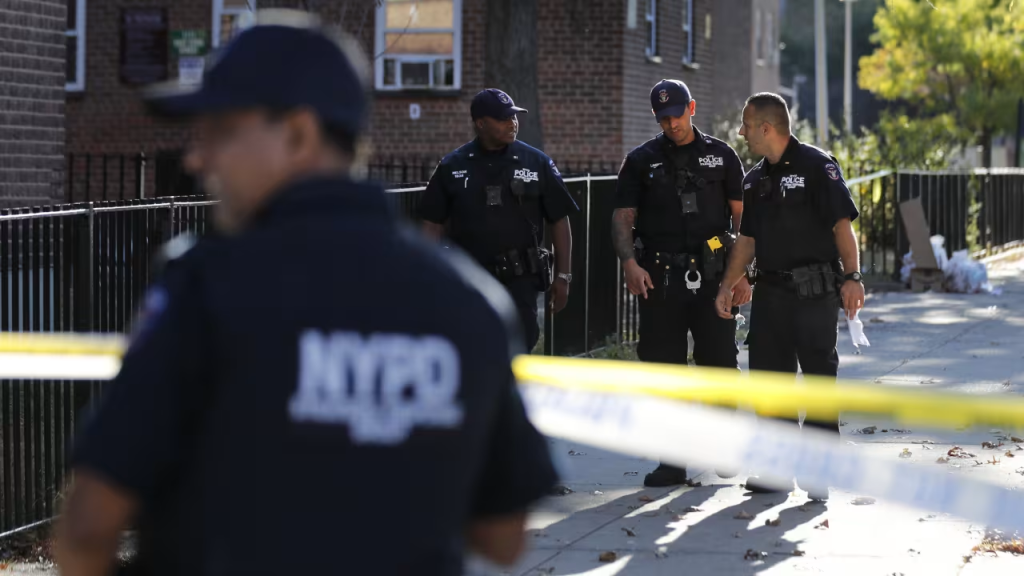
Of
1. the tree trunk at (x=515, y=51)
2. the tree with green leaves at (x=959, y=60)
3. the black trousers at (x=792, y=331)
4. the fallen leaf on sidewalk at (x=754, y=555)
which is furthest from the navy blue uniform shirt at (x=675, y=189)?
the tree with green leaves at (x=959, y=60)

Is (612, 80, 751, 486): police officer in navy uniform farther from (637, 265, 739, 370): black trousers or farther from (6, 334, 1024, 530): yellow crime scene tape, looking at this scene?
(6, 334, 1024, 530): yellow crime scene tape

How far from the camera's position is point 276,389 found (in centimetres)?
220

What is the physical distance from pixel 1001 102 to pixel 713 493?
3755cm

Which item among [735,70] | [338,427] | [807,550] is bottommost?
[807,550]

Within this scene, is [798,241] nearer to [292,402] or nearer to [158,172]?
[292,402]

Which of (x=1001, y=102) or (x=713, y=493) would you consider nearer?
(x=713, y=493)

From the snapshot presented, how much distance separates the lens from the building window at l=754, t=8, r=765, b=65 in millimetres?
36375

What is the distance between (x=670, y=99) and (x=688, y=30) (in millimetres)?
18297

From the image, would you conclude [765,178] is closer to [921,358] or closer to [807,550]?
[807,550]

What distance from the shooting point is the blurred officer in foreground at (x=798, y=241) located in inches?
300

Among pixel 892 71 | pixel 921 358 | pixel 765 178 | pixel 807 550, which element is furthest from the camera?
pixel 892 71

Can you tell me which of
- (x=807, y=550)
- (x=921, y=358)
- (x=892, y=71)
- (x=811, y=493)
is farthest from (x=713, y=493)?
(x=892, y=71)

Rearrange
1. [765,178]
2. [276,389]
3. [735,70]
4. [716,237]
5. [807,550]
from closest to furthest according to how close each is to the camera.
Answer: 1. [276,389]
2. [807,550]
3. [765,178]
4. [716,237]
5. [735,70]

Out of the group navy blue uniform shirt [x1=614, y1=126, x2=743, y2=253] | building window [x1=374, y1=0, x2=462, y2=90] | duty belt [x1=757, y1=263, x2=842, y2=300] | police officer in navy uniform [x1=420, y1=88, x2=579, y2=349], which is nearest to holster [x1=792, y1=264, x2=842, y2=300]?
duty belt [x1=757, y1=263, x2=842, y2=300]
